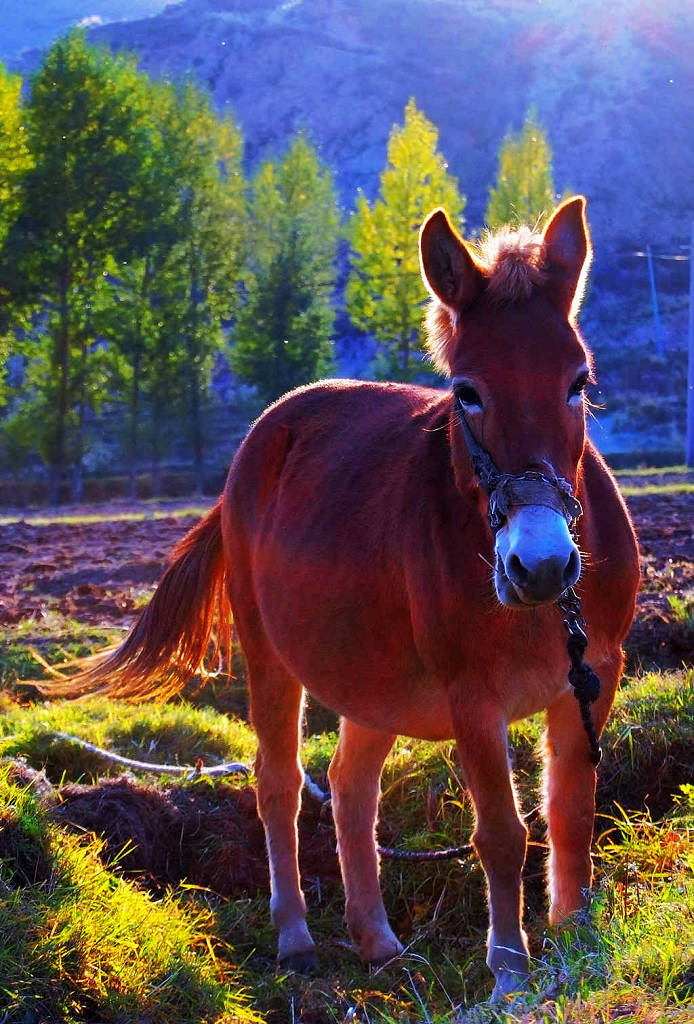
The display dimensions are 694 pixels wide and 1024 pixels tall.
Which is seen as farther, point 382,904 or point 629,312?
point 629,312

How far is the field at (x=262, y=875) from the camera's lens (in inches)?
126

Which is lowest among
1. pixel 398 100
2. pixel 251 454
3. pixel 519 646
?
pixel 519 646

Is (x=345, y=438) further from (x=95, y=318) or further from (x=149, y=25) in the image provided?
(x=149, y=25)

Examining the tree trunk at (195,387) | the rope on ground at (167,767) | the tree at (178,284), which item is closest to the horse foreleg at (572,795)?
the rope on ground at (167,767)

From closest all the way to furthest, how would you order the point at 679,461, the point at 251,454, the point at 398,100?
the point at 251,454
the point at 679,461
the point at 398,100

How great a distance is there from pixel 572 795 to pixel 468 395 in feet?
4.56

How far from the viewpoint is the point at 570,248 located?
357cm

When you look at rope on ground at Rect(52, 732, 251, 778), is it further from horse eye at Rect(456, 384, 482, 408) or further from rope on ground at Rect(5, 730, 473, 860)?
horse eye at Rect(456, 384, 482, 408)

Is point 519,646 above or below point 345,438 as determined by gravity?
below

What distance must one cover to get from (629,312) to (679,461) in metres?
28.8

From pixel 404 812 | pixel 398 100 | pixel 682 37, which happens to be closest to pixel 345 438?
pixel 404 812

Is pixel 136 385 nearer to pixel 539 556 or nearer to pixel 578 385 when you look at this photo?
pixel 578 385

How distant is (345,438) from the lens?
4746 mm

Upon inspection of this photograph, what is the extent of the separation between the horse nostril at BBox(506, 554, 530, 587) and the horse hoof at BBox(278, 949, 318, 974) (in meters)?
2.47
